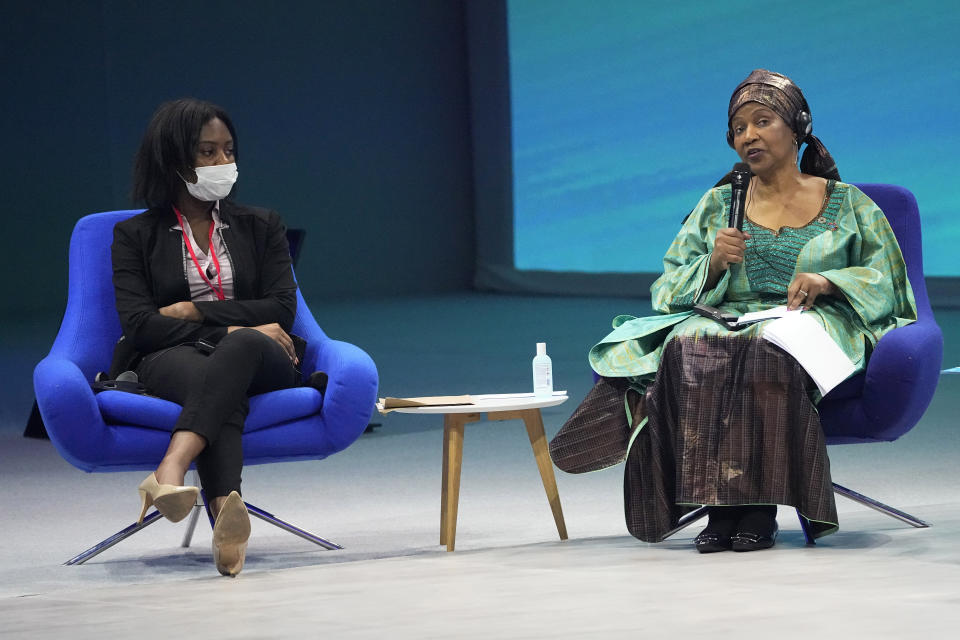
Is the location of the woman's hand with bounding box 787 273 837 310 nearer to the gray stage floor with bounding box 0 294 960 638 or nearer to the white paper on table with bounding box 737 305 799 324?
the white paper on table with bounding box 737 305 799 324

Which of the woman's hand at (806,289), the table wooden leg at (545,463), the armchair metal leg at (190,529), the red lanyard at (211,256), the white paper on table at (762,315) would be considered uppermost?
the red lanyard at (211,256)

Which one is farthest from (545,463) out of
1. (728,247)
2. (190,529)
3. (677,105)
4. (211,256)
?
(677,105)

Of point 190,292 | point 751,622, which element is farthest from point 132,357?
point 751,622

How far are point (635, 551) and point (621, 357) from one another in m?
0.52

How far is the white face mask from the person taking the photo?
13.0ft

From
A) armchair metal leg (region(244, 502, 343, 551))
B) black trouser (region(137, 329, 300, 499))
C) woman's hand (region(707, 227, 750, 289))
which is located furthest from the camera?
armchair metal leg (region(244, 502, 343, 551))

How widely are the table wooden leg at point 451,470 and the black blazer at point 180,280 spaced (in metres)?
0.59

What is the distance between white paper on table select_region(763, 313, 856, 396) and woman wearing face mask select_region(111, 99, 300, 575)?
4.20ft

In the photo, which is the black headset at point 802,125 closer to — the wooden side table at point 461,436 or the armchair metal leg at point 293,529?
the wooden side table at point 461,436

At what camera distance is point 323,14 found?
14.3m

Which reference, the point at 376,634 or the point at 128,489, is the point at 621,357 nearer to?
the point at 376,634

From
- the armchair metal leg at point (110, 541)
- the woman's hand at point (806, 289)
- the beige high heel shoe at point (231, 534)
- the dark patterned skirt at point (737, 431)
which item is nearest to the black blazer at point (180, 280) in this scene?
the armchair metal leg at point (110, 541)

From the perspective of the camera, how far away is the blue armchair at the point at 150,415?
354 centimetres

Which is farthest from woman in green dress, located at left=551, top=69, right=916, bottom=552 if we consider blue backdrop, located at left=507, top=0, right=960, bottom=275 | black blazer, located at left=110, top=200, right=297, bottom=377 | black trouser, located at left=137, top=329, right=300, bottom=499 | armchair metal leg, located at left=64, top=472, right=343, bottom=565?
blue backdrop, located at left=507, top=0, right=960, bottom=275
